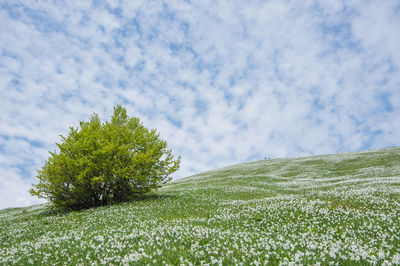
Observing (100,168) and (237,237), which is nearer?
(237,237)

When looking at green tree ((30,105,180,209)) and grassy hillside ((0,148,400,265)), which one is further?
green tree ((30,105,180,209))

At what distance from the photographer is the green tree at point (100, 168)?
23.3 m

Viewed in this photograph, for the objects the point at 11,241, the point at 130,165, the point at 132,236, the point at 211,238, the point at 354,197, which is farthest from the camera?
the point at 130,165

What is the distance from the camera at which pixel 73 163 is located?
2284 cm

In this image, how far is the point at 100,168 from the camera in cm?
2380

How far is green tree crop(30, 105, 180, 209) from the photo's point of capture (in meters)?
23.3

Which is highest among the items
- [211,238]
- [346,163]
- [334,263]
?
[346,163]

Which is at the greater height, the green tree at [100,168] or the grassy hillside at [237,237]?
the green tree at [100,168]

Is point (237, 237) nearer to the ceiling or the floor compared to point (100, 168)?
nearer to the floor

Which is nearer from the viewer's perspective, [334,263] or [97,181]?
[334,263]

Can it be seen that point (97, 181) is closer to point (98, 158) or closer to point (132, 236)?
point (98, 158)

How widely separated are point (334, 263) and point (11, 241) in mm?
16720

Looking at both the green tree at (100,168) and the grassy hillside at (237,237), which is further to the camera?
the green tree at (100,168)

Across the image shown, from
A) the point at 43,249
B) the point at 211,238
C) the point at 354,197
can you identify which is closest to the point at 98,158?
the point at 43,249
